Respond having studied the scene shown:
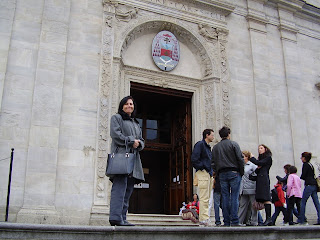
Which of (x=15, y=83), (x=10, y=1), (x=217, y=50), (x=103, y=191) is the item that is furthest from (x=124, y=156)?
(x=217, y=50)

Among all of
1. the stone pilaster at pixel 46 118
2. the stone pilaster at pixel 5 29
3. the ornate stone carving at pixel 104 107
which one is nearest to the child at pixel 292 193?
the ornate stone carving at pixel 104 107

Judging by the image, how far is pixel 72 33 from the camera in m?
10.9

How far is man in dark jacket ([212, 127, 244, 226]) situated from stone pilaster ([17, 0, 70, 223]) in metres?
4.38

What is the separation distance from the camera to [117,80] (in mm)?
11203

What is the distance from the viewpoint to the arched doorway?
504 inches

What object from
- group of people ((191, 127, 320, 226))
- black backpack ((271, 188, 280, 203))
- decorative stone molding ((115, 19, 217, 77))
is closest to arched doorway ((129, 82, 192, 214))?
decorative stone molding ((115, 19, 217, 77))

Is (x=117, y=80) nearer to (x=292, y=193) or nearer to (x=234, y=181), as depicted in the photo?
(x=234, y=181)

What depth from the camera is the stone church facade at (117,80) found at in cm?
965

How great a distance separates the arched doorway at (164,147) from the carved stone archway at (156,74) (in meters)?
0.41

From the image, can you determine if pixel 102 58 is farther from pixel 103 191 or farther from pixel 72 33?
pixel 103 191

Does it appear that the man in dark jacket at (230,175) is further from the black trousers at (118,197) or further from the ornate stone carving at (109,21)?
the ornate stone carving at (109,21)

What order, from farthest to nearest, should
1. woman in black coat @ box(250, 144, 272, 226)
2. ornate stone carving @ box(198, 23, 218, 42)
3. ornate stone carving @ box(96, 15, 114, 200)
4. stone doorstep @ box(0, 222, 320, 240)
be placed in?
ornate stone carving @ box(198, 23, 218, 42), ornate stone carving @ box(96, 15, 114, 200), woman in black coat @ box(250, 144, 272, 226), stone doorstep @ box(0, 222, 320, 240)

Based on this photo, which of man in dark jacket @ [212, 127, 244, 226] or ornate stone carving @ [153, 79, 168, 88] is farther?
ornate stone carving @ [153, 79, 168, 88]

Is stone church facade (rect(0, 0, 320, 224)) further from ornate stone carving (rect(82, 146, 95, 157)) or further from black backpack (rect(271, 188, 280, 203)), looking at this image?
black backpack (rect(271, 188, 280, 203))
